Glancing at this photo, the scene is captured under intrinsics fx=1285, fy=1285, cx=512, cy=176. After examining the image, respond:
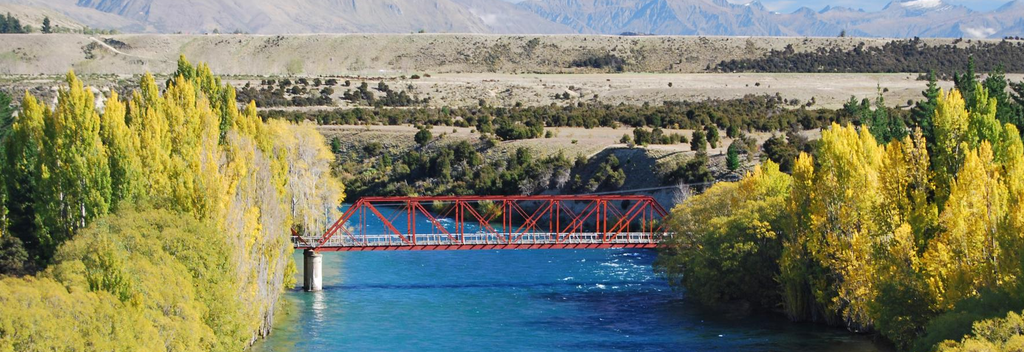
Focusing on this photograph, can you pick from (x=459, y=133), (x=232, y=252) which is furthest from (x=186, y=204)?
(x=459, y=133)

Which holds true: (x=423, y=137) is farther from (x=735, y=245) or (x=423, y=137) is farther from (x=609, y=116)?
(x=735, y=245)

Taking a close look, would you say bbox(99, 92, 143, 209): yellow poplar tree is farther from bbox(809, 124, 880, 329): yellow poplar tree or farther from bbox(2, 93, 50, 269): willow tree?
bbox(809, 124, 880, 329): yellow poplar tree

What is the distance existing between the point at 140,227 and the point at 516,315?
1713 centimetres

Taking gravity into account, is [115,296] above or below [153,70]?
below

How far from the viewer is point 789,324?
47.4m

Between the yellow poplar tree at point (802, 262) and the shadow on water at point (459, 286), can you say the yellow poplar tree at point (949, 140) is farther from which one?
the shadow on water at point (459, 286)

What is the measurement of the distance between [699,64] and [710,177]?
88496 millimetres

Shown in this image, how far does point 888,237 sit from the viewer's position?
38.5 metres

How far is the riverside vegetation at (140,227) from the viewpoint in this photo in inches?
1154

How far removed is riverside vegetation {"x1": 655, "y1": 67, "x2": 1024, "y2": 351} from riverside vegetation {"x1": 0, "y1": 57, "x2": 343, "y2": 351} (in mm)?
16940

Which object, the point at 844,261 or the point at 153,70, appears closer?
the point at 844,261

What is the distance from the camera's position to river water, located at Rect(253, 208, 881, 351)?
145 ft

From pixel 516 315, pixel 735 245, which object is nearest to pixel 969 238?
pixel 735 245

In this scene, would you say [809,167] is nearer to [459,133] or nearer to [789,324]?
[789,324]
